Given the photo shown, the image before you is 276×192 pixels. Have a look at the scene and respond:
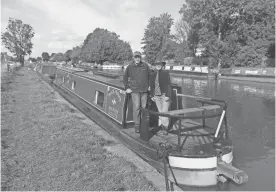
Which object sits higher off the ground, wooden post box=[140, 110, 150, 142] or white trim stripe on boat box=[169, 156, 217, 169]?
wooden post box=[140, 110, 150, 142]

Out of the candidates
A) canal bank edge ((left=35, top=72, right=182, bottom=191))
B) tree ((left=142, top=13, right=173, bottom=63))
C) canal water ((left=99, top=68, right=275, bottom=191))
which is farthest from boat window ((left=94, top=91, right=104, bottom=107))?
tree ((left=142, top=13, right=173, bottom=63))

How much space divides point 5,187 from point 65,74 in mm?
10945

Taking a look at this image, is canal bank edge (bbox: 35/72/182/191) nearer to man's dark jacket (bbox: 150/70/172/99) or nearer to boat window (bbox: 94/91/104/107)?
man's dark jacket (bbox: 150/70/172/99)

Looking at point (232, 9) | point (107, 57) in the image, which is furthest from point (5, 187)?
point (107, 57)

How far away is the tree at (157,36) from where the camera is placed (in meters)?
52.2

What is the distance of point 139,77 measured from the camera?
16.5ft

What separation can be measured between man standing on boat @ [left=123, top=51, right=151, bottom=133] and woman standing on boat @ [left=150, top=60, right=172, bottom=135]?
0.16 meters

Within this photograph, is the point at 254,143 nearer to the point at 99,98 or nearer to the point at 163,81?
the point at 163,81

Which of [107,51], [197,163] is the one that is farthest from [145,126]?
[107,51]

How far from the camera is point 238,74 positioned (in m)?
24.9

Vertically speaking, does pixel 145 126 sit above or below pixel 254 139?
above

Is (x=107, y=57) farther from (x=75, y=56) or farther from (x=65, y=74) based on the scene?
(x=65, y=74)

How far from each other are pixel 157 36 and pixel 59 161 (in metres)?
51.0

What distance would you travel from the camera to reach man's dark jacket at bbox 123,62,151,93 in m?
5.02
